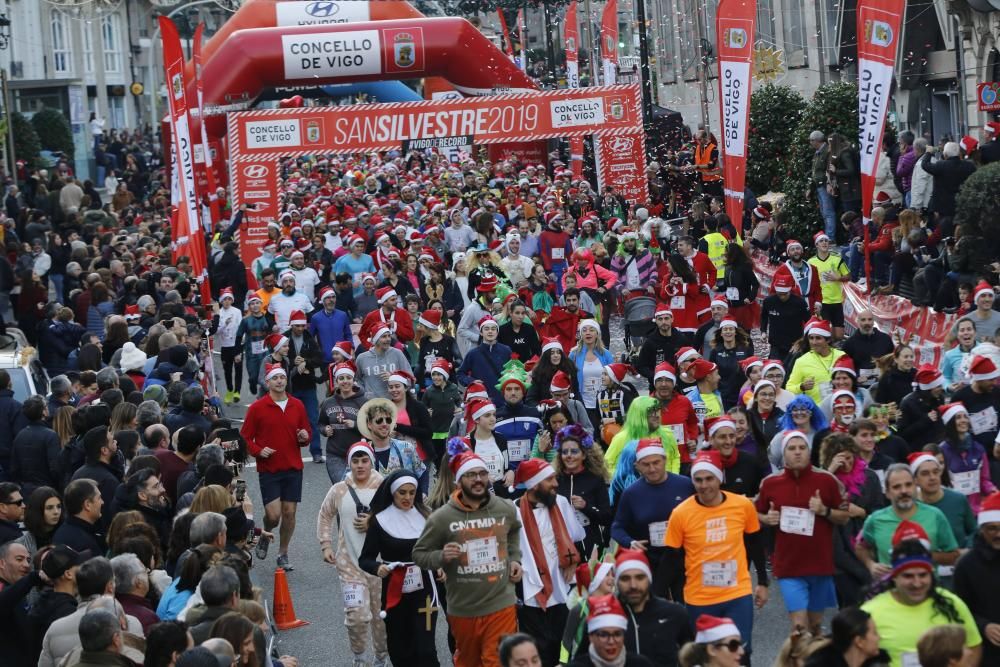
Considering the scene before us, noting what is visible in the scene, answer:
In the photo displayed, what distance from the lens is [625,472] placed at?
10984 millimetres

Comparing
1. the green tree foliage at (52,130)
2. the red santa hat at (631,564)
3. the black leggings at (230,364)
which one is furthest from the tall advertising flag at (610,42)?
the red santa hat at (631,564)

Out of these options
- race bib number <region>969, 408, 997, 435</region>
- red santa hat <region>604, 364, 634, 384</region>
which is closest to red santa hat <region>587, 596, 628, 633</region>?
race bib number <region>969, 408, 997, 435</region>

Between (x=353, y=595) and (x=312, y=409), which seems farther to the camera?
(x=312, y=409)

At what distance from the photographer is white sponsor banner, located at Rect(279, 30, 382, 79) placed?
109 ft

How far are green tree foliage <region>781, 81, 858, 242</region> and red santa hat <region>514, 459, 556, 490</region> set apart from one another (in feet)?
52.6

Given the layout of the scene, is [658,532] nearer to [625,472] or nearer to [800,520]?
[800,520]

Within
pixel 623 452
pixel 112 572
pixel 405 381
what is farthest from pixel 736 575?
pixel 405 381

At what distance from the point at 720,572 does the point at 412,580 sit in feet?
5.86

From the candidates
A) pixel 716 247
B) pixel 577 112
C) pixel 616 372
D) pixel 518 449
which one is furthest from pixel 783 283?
pixel 577 112

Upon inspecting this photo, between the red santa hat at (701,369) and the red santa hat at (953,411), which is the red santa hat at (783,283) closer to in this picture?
the red santa hat at (701,369)

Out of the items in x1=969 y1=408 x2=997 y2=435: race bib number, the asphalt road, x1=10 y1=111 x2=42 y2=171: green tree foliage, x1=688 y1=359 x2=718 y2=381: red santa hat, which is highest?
x1=10 y1=111 x2=42 y2=171: green tree foliage

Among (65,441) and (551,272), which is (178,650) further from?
(551,272)

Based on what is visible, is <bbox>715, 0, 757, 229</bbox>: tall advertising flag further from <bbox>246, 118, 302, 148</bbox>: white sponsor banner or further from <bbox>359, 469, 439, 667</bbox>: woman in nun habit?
<bbox>359, 469, 439, 667</bbox>: woman in nun habit

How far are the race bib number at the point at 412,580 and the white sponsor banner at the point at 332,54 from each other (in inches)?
954
